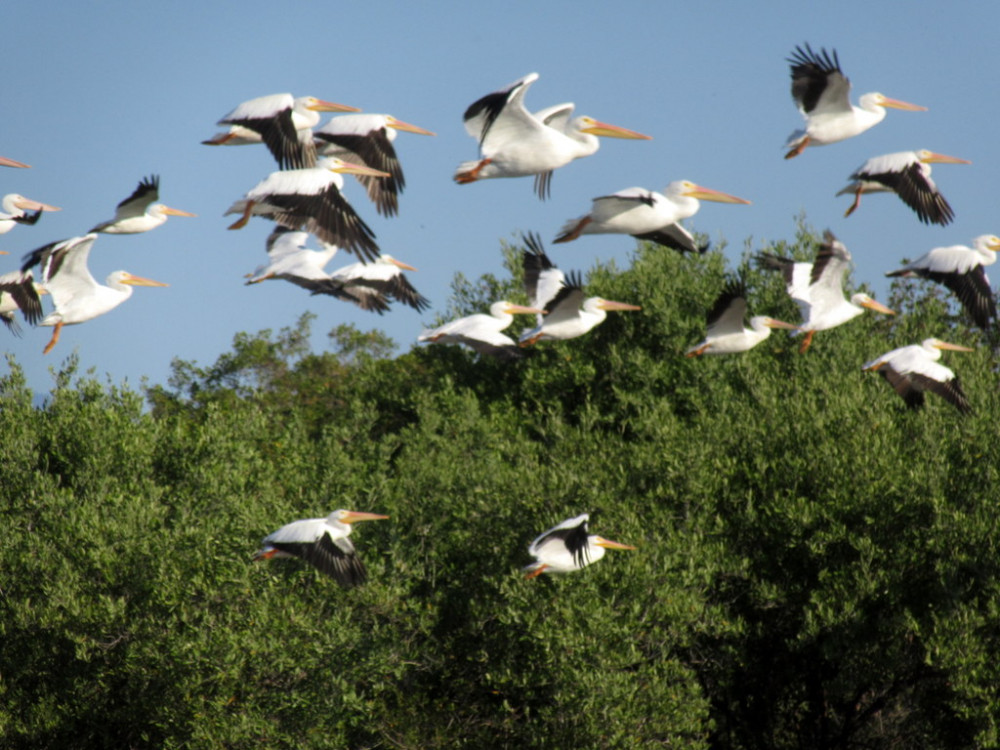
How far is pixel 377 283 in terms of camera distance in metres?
15.4

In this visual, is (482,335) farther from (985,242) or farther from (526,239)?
(985,242)

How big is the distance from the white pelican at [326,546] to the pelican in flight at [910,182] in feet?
21.0

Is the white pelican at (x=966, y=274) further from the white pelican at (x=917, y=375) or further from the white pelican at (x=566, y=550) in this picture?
the white pelican at (x=566, y=550)

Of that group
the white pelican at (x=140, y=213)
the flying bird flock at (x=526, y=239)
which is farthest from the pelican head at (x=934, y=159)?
the white pelican at (x=140, y=213)

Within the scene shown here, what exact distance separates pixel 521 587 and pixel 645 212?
4760 millimetres

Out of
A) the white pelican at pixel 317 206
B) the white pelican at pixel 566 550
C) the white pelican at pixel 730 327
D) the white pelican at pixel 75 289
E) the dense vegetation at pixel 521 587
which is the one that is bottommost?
the dense vegetation at pixel 521 587

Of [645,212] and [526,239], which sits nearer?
[645,212]

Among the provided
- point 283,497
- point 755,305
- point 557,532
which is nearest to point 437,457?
point 283,497

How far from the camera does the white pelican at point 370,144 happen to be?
46.0 feet

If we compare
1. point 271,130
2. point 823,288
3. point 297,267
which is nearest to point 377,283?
point 297,267

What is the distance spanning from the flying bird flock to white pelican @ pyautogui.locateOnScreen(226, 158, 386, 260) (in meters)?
0.01

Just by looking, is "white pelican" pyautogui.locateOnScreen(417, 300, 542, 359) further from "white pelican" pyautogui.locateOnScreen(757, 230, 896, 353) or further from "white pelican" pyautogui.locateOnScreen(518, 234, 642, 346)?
"white pelican" pyautogui.locateOnScreen(757, 230, 896, 353)

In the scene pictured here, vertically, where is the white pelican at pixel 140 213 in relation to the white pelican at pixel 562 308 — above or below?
above

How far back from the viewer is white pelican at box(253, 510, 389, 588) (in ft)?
44.5
